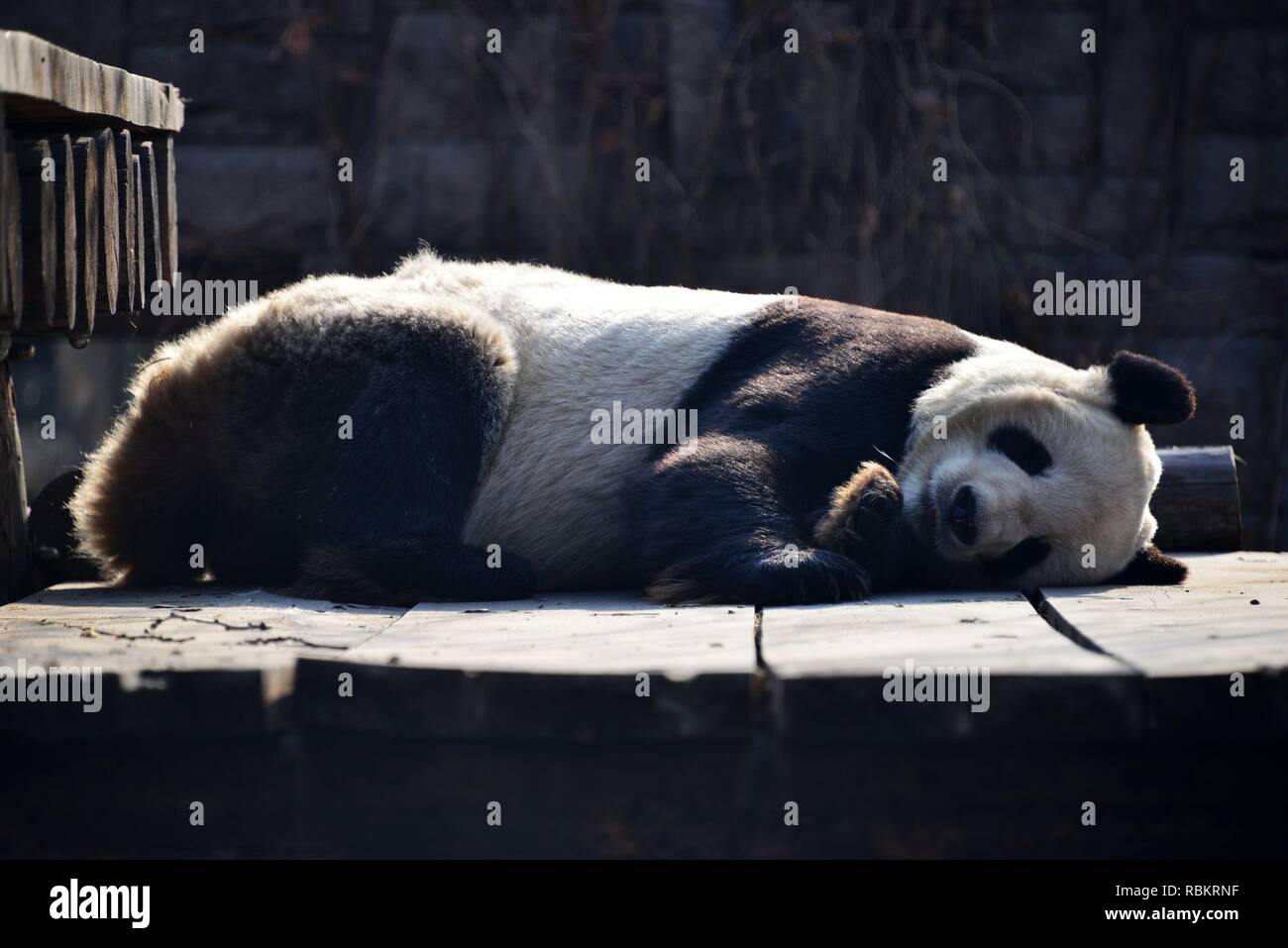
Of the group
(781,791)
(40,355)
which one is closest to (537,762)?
(781,791)

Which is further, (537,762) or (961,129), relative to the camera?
(961,129)

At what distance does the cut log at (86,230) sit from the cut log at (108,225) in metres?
0.05

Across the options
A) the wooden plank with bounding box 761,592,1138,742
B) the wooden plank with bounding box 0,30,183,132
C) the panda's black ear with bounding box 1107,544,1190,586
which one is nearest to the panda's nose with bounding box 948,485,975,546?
the panda's black ear with bounding box 1107,544,1190,586

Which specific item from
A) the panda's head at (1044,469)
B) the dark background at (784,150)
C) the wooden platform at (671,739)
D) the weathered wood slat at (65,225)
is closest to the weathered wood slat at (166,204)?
the weathered wood slat at (65,225)

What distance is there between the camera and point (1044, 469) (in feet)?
12.9

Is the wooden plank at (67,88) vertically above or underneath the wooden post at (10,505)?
above

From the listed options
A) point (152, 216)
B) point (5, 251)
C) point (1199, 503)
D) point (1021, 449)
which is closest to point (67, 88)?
point (5, 251)

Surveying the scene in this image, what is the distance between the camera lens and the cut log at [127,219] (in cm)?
385

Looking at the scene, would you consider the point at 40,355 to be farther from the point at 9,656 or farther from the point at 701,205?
the point at 9,656

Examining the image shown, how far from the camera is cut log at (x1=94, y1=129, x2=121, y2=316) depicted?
3689 millimetres

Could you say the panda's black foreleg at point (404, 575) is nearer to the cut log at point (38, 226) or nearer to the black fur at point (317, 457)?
the black fur at point (317, 457)

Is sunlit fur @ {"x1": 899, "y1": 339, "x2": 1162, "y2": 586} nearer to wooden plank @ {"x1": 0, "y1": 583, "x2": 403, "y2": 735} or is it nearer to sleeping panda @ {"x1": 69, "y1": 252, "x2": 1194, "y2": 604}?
sleeping panda @ {"x1": 69, "y1": 252, "x2": 1194, "y2": 604}

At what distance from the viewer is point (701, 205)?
6875mm

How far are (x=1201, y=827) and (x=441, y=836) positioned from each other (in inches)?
56.0
